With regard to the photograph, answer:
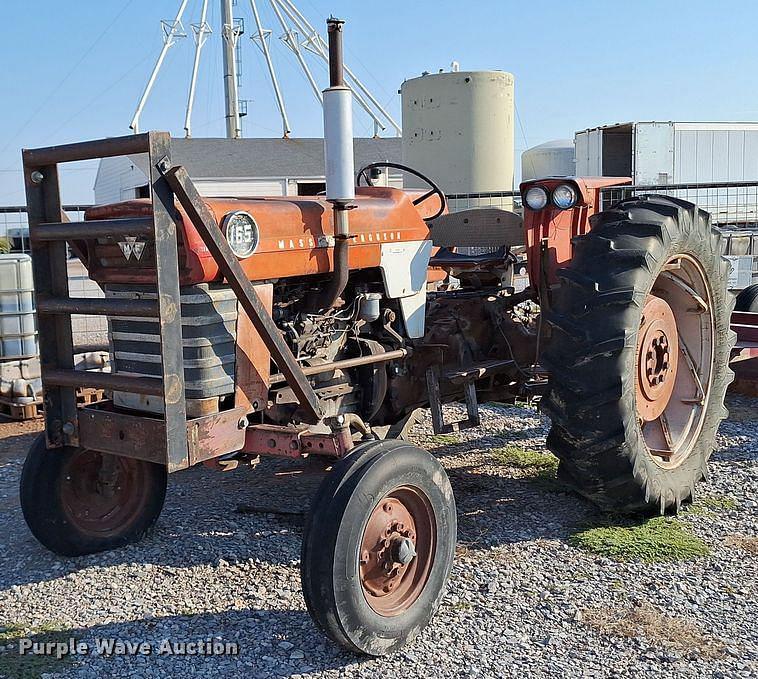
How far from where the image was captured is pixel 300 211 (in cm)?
359

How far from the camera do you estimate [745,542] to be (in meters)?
3.99

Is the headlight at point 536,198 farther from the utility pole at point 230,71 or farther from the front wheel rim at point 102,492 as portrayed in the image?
the utility pole at point 230,71

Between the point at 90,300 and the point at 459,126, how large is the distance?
19.0m

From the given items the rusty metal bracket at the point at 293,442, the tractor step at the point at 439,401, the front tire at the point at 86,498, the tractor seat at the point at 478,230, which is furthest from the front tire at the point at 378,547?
the tractor seat at the point at 478,230

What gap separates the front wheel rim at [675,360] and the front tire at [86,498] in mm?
2532

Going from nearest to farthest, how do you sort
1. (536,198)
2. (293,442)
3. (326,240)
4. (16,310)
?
(293,442) < (326,240) < (536,198) < (16,310)

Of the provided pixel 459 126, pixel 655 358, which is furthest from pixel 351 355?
pixel 459 126

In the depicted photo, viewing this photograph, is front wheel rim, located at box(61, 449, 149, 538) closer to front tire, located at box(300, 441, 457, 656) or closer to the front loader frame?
the front loader frame

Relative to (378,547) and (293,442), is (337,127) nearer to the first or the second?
(293,442)

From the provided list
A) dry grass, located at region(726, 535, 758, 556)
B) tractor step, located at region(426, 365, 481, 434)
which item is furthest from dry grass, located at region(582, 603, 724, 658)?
tractor step, located at region(426, 365, 481, 434)

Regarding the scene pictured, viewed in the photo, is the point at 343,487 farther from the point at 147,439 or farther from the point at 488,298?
the point at 488,298

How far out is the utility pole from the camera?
2908cm

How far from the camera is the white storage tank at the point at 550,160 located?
2877cm

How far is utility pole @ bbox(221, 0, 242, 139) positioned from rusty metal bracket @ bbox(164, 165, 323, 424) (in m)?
27.3
